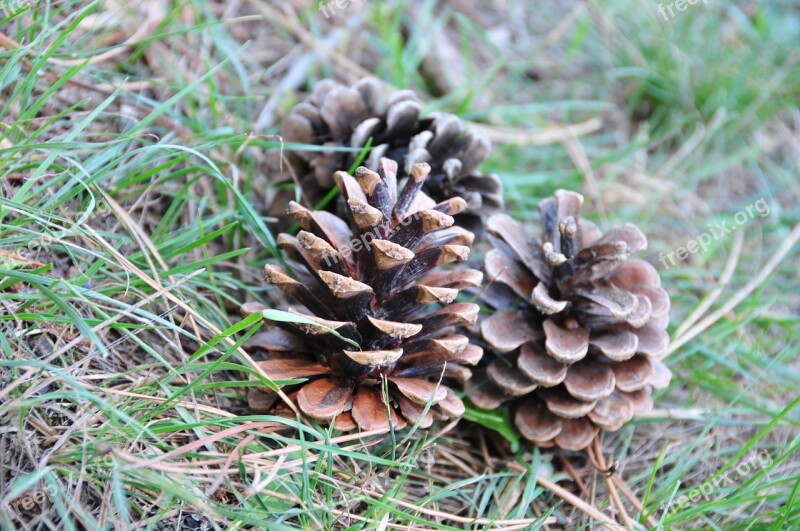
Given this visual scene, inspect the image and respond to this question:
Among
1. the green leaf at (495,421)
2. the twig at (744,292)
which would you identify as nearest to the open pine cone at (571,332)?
the green leaf at (495,421)

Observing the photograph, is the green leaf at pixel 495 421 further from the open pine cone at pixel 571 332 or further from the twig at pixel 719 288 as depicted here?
the twig at pixel 719 288

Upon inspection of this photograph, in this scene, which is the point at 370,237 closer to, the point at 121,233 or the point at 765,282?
the point at 121,233

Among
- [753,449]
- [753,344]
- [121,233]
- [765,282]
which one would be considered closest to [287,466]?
[121,233]

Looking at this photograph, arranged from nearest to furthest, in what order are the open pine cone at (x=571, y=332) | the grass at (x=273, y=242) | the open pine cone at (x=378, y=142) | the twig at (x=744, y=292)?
the grass at (x=273, y=242)
the open pine cone at (x=571, y=332)
the open pine cone at (x=378, y=142)
the twig at (x=744, y=292)

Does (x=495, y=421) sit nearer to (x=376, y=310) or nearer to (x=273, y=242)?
(x=376, y=310)

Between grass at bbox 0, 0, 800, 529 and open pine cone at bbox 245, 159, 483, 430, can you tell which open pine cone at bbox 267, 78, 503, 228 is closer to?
grass at bbox 0, 0, 800, 529

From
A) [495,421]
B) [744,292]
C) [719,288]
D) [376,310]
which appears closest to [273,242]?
[376,310]
